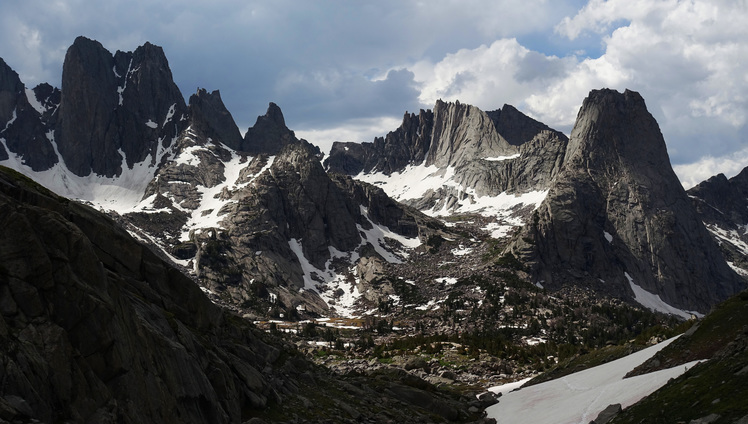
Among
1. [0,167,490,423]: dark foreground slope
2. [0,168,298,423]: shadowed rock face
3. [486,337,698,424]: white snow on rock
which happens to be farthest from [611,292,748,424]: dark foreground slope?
[0,168,298,423]: shadowed rock face

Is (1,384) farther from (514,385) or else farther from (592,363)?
(514,385)

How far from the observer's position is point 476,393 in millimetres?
78000

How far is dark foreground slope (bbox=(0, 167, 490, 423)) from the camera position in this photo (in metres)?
23.0

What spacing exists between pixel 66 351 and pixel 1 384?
3.65 meters

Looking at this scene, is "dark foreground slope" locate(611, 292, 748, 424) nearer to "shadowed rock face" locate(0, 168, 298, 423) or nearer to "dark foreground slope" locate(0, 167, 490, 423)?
"dark foreground slope" locate(0, 167, 490, 423)

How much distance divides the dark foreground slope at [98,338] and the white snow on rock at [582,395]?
17.9 m

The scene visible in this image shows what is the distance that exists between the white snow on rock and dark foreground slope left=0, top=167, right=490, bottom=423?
17866mm

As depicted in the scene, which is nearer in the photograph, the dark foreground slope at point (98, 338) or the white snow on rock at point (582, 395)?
the dark foreground slope at point (98, 338)

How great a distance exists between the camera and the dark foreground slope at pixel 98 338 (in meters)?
23.0

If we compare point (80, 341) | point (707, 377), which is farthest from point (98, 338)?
point (707, 377)

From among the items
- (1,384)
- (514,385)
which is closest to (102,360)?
(1,384)

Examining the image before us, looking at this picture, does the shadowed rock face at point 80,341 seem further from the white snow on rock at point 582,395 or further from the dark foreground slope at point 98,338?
the white snow on rock at point 582,395

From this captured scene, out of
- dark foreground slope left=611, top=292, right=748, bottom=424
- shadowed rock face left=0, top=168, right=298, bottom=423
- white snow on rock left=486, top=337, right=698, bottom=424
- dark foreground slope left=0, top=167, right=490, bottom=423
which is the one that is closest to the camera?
shadowed rock face left=0, top=168, right=298, bottom=423


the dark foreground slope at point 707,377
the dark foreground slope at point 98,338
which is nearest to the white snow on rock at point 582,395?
the dark foreground slope at point 707,377
